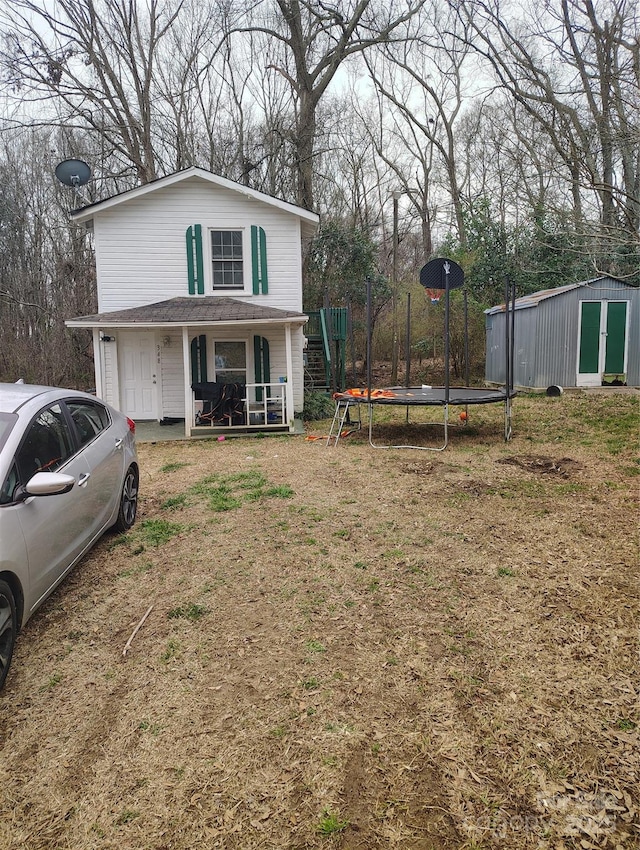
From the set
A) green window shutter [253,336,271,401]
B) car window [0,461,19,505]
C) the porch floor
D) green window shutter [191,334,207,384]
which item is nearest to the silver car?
car window [0,461,19,505]

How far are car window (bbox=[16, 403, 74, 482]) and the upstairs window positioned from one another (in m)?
9.12

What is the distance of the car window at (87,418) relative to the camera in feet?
13.8

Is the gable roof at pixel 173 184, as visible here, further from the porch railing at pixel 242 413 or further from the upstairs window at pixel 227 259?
the porch railing at pixel 242 413

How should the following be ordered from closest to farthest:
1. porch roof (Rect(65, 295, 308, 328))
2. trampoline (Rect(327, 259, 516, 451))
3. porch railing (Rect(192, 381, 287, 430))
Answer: trampoline (Rect(327, 259, 516, 451)) < porch roof (Rect(65, 295, 308, 328)) < porch railing (Rect(192, 381, 287, 430))

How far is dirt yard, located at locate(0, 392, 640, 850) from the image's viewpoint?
1974 millimetres

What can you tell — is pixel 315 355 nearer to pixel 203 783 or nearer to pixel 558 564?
pixel 558 564

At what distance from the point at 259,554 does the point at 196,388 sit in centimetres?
705

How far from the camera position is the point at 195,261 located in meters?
12.3

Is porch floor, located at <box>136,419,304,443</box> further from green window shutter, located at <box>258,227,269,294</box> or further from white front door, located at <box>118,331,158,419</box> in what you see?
green window shutter, located at <box>258,227,269,294</box>

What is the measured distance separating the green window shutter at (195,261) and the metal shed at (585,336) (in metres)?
8.85

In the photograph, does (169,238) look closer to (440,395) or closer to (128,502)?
(440,395)

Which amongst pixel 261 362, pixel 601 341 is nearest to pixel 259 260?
pixel 261 362

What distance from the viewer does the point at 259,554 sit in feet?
14.7

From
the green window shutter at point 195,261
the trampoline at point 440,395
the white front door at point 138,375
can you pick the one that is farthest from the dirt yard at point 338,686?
the green window shutter at point 195,261
